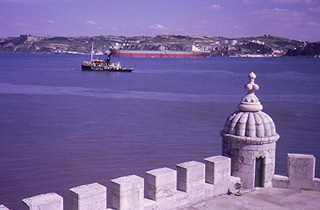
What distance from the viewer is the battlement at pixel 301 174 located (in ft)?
30.0

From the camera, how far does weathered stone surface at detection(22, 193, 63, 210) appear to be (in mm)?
6111

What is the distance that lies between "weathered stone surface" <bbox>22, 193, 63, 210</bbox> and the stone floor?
290 centimetres

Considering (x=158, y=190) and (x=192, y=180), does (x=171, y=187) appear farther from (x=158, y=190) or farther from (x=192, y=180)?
(x=192, y=180)

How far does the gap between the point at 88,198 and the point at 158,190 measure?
1.52 meters

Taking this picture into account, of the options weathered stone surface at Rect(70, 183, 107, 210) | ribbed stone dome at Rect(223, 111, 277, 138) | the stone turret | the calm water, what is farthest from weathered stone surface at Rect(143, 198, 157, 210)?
the calm water

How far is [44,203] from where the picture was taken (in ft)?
20.2

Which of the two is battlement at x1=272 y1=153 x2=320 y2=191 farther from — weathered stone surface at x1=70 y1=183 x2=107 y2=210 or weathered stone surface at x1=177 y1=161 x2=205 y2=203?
weathered stone surface at x1=70 y1=183 x2=107 y2=210

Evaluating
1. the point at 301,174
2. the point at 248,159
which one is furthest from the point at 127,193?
the point at 301,174

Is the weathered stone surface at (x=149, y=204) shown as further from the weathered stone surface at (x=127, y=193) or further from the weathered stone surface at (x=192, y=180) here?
the weathered stone surface at (x=192, y=180)

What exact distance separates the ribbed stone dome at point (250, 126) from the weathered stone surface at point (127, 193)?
115 inches

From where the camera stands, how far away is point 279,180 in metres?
9.34

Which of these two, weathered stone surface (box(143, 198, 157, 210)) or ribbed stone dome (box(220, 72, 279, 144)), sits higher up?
ribbed stone dome (box(220, 72, 279, 144))

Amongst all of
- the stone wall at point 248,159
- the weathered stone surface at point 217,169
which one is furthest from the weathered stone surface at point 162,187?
the stone wall at point 248,159

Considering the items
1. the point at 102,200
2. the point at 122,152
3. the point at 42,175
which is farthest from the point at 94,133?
the point at 102,200
